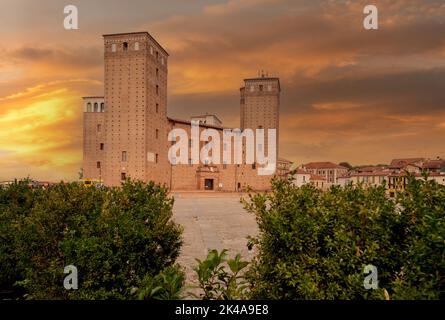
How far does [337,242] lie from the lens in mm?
3105

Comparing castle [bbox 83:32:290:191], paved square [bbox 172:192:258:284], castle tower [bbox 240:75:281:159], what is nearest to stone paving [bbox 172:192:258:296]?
paved square [bbox 172:192:258:284]

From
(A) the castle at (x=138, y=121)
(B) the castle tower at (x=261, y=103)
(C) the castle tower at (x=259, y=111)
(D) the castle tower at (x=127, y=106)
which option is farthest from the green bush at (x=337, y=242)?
(B) the castle tower at (x=261, y=103)

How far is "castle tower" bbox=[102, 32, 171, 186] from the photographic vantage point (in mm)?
44156

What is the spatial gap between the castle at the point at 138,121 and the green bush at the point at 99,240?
116ft

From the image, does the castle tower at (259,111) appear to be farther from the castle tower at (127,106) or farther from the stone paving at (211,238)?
the stone paving at (211,238)

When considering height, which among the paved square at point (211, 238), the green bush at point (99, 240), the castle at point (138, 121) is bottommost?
the paved square at point (211, 238)

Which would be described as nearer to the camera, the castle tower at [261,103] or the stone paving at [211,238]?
the stone paving at [211,238]

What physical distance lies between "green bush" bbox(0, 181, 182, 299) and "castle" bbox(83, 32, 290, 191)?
35.4m

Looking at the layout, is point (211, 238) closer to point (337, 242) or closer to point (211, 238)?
point (211, 238)

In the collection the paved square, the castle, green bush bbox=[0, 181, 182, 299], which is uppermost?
the castle

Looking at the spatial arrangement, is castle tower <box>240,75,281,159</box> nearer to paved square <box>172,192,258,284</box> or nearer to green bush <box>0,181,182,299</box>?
paved square <box>172,192,258,284</box>

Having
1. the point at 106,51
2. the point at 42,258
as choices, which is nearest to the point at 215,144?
the point at 106,51

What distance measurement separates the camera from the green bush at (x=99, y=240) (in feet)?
13.8

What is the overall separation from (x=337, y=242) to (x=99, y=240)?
9.45 ft
